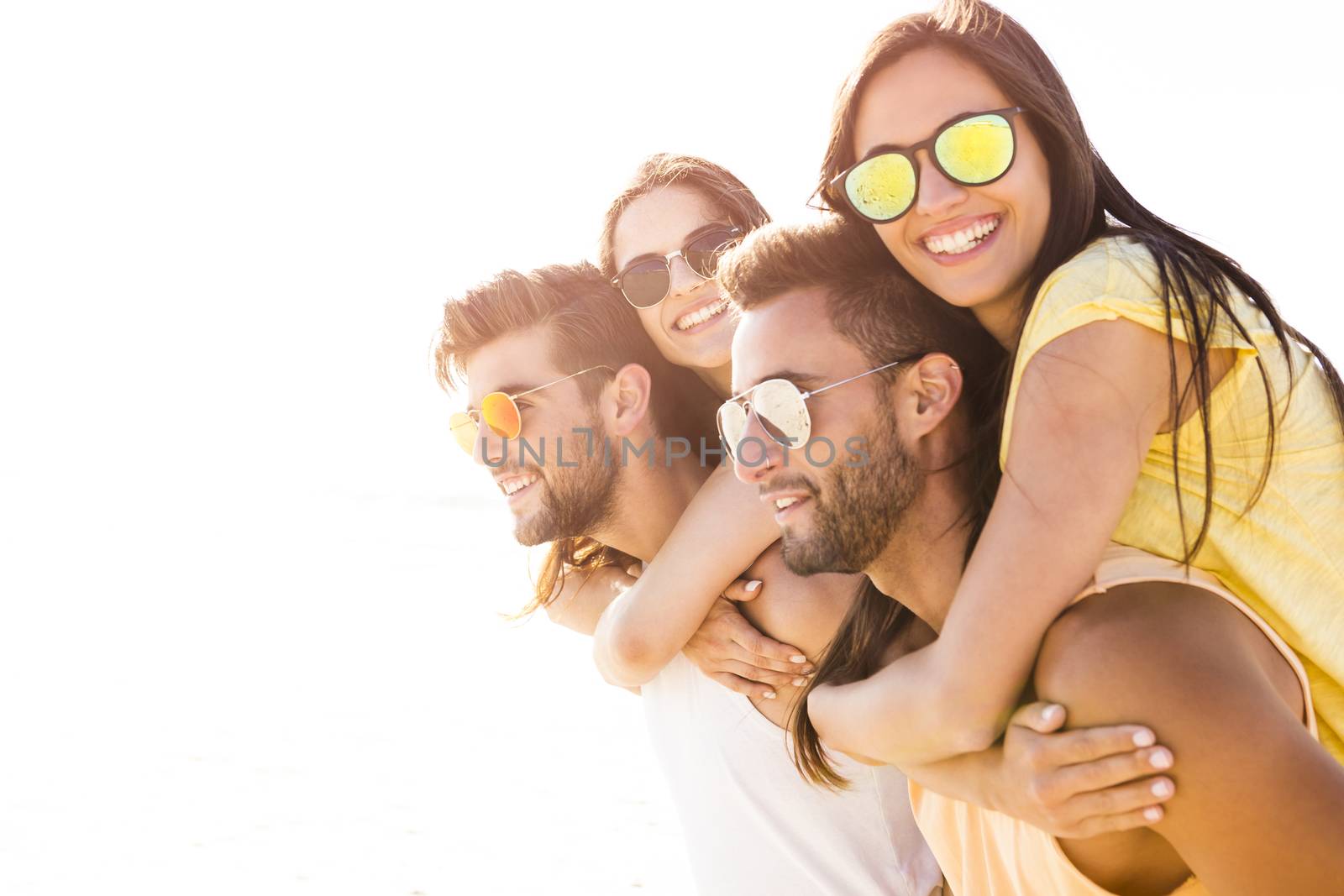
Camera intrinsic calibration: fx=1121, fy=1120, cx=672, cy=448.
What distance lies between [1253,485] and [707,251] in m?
2.20

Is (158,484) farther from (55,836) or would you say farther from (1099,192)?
(1099,192)

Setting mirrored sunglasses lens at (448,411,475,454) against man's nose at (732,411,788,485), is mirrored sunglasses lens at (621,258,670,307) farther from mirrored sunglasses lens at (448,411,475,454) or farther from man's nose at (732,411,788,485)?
man's nose at (732,411,788,485)

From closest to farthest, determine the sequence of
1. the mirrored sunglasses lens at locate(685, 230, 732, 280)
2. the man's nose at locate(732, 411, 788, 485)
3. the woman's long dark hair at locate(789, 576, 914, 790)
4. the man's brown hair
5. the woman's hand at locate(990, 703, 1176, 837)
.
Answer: the woman's hand at locate(990, 703, 1176, 837) < the man's nose at locate(732, 411, 788, 485) < the woman's long dark hair at locate(789, 576, 914, 790) < the mirrored sunglasses lens at locate(685, 230, 732, 280) < the man's brown hair

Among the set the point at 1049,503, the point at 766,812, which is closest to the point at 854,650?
the point at 766,812

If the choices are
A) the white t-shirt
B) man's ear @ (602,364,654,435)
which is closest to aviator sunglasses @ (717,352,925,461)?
the white t-shirt

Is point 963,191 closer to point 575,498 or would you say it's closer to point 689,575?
point 689,575

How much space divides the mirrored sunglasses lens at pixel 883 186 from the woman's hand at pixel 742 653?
1.36 metres

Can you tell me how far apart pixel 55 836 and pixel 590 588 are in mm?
4752

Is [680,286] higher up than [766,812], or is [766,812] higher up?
[680,286]

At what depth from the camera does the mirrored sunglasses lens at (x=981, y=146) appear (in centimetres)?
236

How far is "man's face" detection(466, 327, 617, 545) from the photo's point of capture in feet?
13.2

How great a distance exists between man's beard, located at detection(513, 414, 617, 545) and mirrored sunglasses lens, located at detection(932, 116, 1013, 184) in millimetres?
2015

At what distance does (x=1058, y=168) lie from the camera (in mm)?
2463

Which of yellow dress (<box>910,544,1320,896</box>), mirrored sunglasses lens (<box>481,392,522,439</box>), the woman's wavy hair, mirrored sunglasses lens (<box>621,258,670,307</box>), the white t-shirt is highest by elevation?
the woman's wavy hair
